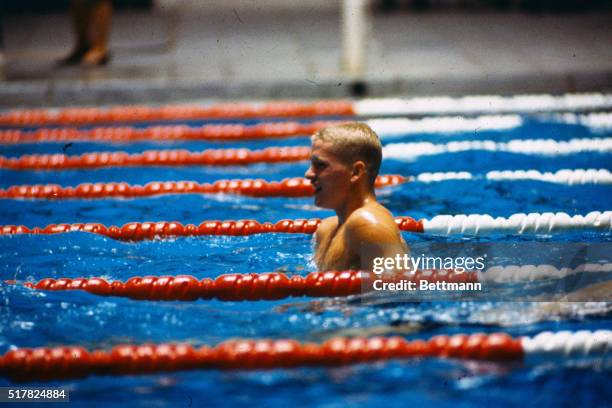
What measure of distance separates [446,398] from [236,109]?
5.32 meters

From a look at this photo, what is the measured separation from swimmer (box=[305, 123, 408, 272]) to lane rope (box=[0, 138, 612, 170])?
2.80 metres

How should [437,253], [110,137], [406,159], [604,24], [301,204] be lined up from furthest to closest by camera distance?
[604,24], [110,137], [406,159], [301,204], [437,253]

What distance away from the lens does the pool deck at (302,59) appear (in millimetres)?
8266

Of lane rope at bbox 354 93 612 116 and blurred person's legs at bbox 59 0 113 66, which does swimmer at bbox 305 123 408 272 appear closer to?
lane rope at bbox 354 93 612 116

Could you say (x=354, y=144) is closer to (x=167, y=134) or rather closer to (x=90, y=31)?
(x=167, y=134)

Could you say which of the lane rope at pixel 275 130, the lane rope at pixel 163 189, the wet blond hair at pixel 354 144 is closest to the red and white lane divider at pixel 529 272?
the wet blond hair at pixel 354 144

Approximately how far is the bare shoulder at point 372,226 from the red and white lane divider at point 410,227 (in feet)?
3.46

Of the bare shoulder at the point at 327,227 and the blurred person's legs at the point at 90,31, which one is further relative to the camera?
the blurred person's legs at the point at 90,31

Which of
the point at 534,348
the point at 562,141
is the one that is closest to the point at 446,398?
the point at 534,348

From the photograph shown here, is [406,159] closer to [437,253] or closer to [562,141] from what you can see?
[562,141]

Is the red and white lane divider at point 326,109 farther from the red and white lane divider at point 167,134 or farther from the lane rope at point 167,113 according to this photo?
the red and white lane divider at point 167,134

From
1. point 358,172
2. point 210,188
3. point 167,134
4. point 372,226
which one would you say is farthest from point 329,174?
point 167,134

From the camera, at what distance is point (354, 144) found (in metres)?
3.79

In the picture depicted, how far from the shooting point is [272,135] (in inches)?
293
